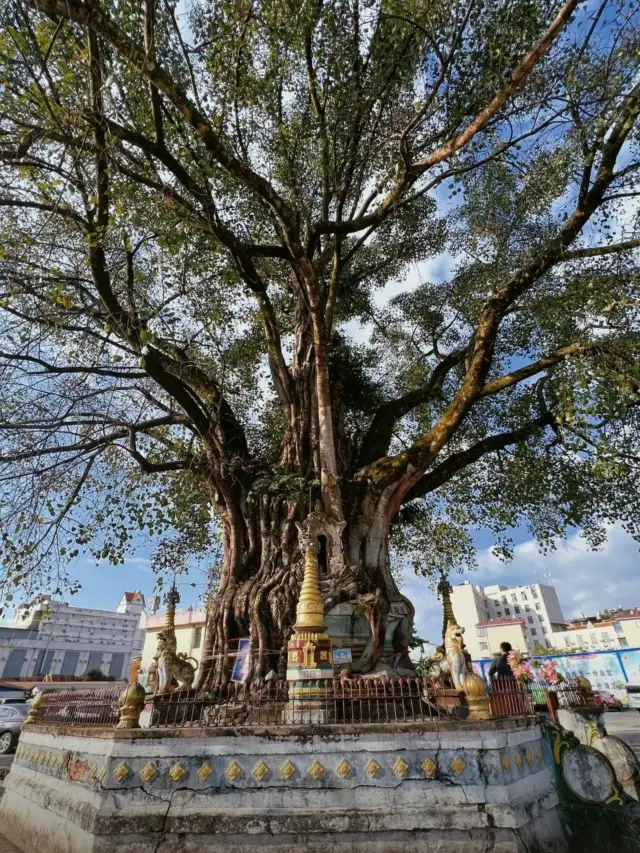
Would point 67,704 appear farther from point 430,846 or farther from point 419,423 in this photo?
point 419,423

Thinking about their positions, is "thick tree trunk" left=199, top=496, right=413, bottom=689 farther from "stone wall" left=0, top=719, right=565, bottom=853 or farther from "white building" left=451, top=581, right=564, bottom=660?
"white building" left=451, top=581, right=564, bottom=660

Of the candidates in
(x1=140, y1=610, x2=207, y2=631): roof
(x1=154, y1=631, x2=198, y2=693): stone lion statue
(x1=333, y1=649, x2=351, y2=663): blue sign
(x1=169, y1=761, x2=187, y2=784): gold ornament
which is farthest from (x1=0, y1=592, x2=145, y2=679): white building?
(x1=169, y1=761, x2=187, y2=784): gold ornament

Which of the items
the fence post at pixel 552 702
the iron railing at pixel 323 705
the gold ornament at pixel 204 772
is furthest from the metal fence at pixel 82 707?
the fence post at pixel 552 702

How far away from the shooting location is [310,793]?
4594 millimetres

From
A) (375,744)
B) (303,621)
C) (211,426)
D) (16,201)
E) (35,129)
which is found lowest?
(375,744)

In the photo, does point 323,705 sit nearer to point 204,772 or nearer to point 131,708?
point 204,772

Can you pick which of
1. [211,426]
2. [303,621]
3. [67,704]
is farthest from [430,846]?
[211,426]

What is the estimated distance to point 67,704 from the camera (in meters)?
6.80

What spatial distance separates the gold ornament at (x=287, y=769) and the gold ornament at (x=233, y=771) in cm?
42

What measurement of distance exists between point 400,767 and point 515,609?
213 ft

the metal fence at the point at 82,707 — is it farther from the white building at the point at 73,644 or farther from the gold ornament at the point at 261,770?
the white building at the point at 73,644

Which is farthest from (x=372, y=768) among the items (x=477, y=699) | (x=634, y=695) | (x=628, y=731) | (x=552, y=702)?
(x=634, y=695)

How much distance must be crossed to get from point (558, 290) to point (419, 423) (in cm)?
482

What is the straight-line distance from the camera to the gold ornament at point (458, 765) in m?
4.70
